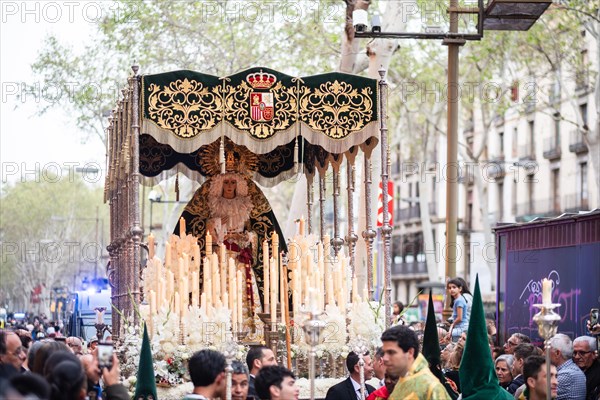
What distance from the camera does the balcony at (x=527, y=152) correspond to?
5572cm

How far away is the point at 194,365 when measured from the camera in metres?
8.82

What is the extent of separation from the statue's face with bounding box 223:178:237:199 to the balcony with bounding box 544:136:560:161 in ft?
124

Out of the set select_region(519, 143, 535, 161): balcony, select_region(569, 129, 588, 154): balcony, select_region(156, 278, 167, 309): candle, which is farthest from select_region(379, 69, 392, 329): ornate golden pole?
select_region(519, 143, 535, 161): balcony

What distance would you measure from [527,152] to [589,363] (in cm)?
4446

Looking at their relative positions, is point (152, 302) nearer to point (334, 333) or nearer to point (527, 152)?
point (334, 333)

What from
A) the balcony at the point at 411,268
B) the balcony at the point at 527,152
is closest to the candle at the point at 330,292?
the balcony at the point at 527,152

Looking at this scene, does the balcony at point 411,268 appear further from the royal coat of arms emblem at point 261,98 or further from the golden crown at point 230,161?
the royal coat of arms emblem at point 261,98

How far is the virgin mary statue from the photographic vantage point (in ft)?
55.1

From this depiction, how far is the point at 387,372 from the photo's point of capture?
9.37 metres

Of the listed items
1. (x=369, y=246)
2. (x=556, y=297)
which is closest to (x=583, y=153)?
(x=556, y=297)

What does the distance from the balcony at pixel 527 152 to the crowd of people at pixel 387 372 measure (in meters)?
42.3

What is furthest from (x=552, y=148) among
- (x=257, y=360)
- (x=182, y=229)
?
(x=257, y=360)

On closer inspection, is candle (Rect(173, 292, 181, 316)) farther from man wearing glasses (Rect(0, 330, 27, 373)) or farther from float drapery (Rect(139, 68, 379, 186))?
man wearing glasses (Rect(0, 330, 27, 373))

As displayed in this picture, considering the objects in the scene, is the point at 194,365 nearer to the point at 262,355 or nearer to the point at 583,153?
the point at 262,355
